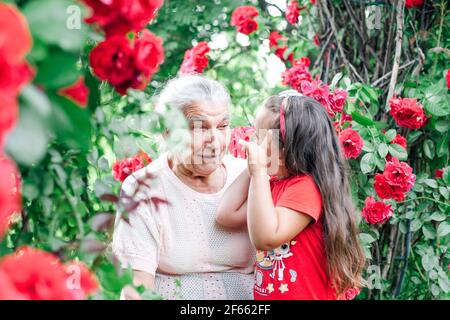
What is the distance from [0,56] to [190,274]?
61.9 inches

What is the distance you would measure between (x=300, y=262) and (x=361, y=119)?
82cm

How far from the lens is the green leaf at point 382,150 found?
2603mm

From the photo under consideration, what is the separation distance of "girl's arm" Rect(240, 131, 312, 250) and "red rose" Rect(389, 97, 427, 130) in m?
0.86

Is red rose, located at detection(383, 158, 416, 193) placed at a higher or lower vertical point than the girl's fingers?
lower

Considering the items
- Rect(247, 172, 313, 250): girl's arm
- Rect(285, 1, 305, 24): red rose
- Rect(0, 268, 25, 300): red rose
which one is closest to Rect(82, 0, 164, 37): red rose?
Rect(0, 268, 25, 300): red rose

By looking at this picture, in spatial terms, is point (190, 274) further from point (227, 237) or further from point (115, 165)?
point (115, 165)

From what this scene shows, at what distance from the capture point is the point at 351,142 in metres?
2.49

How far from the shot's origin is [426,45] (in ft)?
9.86

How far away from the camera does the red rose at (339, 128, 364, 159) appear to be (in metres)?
2.49

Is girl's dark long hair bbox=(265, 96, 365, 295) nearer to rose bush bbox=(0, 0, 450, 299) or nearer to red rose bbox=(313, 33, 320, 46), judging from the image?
rose bush bbox=(0, 0, 450, 299)

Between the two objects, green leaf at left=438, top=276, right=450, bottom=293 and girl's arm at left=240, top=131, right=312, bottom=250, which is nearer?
girl's arm at left=240, top=131, right=312, bottom=250

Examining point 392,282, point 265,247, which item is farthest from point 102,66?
point 392,282

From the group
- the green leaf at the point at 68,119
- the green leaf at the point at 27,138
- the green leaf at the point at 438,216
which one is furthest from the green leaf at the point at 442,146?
the green leaf at the point at 27,138

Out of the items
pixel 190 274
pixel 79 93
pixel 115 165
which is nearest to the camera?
pixel 79 93
